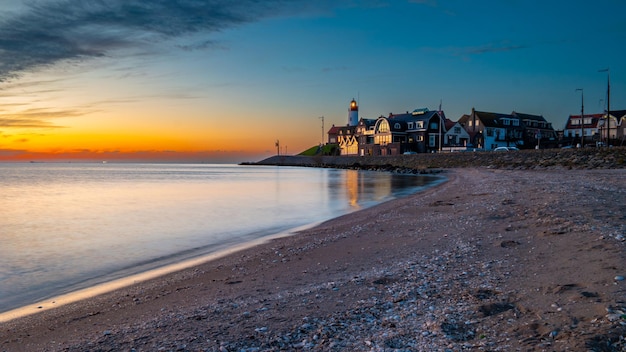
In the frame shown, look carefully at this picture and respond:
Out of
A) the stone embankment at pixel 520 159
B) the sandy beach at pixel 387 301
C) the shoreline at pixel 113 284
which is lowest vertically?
the shoreline at pixel 113 284

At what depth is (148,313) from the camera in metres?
5.88

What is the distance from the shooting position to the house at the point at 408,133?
85.8 meters

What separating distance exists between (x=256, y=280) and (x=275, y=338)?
9.60 feet

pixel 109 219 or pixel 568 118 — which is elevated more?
pixel 568 118

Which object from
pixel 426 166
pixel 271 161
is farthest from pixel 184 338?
pixel 271 161

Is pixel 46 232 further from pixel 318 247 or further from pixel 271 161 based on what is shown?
pixel 271 161

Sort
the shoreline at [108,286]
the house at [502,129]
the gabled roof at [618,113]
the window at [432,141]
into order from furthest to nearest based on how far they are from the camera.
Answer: the house at [502,129]
the window at [432,141]
the gabled roof at [618,113]
the shoreline at [108,286]

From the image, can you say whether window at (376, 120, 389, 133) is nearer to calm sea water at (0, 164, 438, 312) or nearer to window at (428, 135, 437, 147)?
window at (428, 135, 437, 147)

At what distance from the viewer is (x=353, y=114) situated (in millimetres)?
128875

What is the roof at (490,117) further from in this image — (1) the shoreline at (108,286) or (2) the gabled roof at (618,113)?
(1) the shoreline at (108,286)

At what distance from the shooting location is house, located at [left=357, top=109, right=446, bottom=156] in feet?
281

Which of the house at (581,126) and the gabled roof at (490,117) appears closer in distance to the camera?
the house at (581,126)

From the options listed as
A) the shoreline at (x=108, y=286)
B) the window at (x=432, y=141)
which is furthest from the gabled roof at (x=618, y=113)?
the shoreline at (x=108, y=286)

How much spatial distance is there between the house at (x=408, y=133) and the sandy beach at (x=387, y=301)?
253 ft
